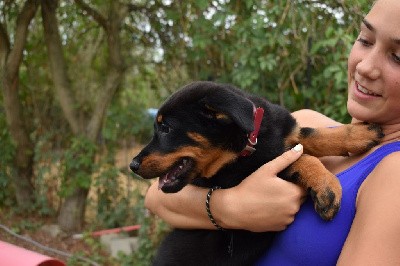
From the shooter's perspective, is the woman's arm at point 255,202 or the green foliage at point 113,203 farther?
the green foliage at point 113,203

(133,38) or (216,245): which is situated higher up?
(216,245)

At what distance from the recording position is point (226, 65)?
5.19 m

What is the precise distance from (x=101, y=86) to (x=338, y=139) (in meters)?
4.59

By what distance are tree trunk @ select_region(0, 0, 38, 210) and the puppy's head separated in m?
4.02

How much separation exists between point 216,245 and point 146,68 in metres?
4.40

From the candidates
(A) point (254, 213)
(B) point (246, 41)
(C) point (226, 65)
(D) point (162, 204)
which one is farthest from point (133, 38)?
(A) point (254, 213)

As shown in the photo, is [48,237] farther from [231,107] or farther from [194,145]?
[231,107]

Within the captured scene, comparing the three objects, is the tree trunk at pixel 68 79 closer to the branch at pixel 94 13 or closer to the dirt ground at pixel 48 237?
the branch at pixel 94 13

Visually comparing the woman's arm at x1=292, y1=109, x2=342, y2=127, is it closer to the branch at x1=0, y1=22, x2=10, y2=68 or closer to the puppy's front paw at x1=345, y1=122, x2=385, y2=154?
Result: the puppy's front paw at x1=345, y1=122, x2=385, y2=154

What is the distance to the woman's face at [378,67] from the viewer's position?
75.8 inches

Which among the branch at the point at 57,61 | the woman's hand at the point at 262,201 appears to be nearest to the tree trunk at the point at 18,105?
the branch at the point at 57,61

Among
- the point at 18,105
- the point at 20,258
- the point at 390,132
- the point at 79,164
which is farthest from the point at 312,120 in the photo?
the point at 18,105

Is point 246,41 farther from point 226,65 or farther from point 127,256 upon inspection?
point 127,256

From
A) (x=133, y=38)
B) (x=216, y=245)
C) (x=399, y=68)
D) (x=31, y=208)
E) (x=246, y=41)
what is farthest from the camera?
(x=31, y=208)
